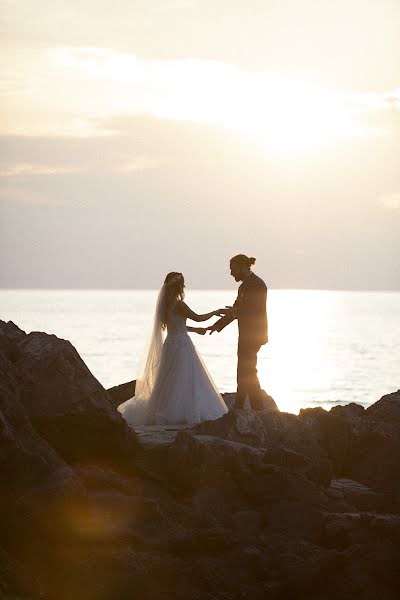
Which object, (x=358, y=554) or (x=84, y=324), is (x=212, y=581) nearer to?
(x=358, y=554)

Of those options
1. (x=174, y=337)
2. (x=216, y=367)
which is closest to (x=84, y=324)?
(x=216, y=367)

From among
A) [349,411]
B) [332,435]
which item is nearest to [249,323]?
[332,435]

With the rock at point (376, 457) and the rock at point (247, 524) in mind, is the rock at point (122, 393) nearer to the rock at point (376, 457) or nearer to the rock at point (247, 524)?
the rock at point (376, 457)

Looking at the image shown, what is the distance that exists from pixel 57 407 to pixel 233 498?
117 inches

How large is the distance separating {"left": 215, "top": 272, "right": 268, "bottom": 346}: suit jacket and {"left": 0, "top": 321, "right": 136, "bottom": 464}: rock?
4341 millimetres

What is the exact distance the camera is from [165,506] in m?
17.4

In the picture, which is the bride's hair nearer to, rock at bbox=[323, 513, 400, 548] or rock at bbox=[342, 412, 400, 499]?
rock at bbox=[342, 412, 400, 499]

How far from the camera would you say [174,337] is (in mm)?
22281

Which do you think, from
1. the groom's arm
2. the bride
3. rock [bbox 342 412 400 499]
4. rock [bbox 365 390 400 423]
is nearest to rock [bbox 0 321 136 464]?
the bride

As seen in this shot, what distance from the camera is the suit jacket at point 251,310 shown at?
21484 millimetres

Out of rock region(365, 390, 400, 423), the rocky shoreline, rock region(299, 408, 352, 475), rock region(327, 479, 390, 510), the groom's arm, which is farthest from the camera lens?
rock region(365, 390, 400, 423)

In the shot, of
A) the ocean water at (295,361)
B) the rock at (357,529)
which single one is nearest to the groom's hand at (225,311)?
the rock at (357,529)

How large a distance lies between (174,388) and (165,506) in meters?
4.68

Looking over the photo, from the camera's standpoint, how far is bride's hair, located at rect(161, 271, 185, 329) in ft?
71.9
